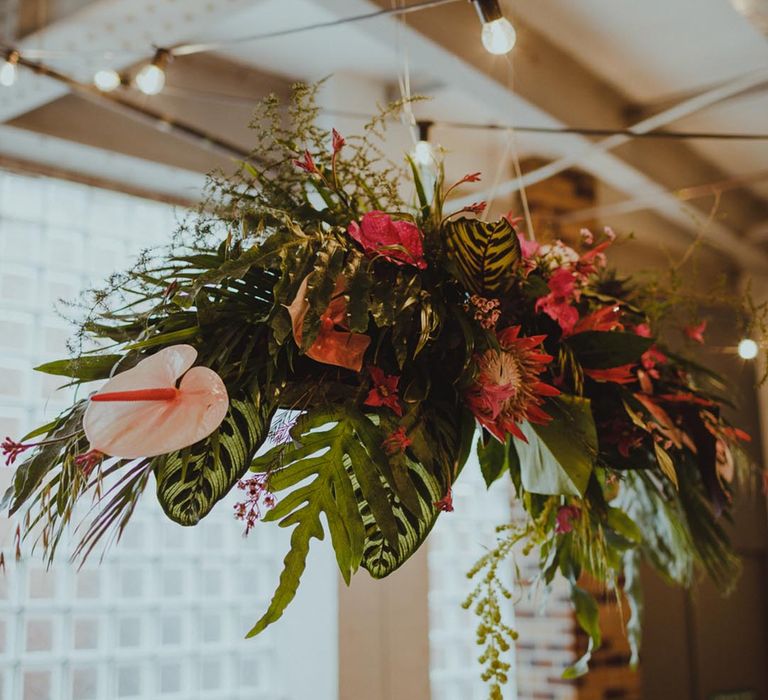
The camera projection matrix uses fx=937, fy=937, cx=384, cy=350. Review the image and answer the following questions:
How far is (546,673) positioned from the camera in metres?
3.95

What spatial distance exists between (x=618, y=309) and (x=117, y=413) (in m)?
0.81

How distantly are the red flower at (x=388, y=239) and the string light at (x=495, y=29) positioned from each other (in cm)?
73

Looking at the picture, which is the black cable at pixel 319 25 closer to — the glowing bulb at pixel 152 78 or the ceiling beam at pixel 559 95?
the glowing bulb at pixel 152 78

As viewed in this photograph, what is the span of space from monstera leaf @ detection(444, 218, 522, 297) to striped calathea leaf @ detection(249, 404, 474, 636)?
0.20 m

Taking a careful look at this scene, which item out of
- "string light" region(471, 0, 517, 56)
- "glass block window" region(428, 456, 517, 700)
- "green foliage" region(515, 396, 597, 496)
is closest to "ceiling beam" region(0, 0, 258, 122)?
"string light" region(471, 0, 517, 56)

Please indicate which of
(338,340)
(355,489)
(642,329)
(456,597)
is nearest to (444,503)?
(355,489)

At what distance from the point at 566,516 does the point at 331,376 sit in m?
0.49

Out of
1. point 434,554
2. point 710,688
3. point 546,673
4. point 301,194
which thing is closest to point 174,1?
point 301,194

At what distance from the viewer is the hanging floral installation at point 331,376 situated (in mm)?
958

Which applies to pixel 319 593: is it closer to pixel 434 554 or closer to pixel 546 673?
pixel 434 554

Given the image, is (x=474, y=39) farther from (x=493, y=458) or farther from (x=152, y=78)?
(x=493, y=458)

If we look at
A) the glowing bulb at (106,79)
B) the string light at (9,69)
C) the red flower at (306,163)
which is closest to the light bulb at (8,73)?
the string light at (9,69)

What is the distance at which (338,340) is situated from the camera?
103 centimetres

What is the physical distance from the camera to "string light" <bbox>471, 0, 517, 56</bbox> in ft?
5.55
